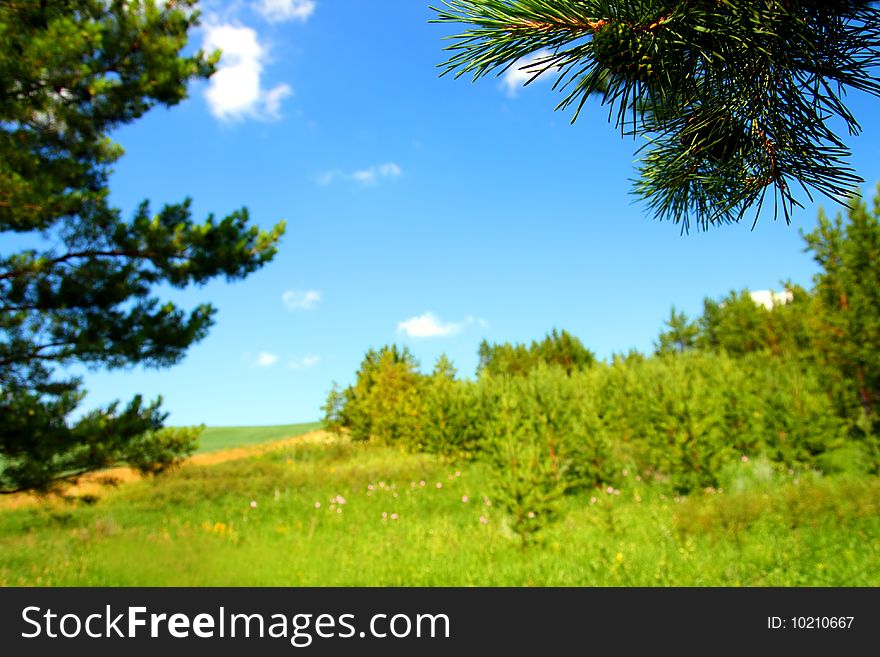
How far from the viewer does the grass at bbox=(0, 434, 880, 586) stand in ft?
22.4

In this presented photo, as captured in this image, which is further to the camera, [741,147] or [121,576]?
[121,576]

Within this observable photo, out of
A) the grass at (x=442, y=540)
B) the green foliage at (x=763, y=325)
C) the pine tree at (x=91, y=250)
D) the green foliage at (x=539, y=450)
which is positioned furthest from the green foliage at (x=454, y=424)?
the green foliage at (x=763, y=325)

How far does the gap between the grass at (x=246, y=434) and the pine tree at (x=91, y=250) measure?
29.2m

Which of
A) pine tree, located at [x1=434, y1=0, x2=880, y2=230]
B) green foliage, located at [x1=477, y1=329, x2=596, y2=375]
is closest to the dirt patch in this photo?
pine tree, located at [x1=434, y1=0, x2=880, y2=230]

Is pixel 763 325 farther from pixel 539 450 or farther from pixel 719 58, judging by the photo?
pixel 719 58

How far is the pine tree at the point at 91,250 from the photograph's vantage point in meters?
7.78

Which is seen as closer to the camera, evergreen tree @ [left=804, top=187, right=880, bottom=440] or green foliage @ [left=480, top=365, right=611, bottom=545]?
green foliage @ [left=480, top=365, right=611, bottom=545]

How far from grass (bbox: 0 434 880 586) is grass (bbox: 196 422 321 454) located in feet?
81.0

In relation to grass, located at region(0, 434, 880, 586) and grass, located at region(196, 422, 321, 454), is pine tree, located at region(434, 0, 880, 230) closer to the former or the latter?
grass, located at region(0, 434, 880, 586)

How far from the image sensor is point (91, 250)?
866 cm

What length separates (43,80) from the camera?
7750mm

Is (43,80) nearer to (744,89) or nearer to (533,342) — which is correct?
(744,89)

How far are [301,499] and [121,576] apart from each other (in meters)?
4.86
